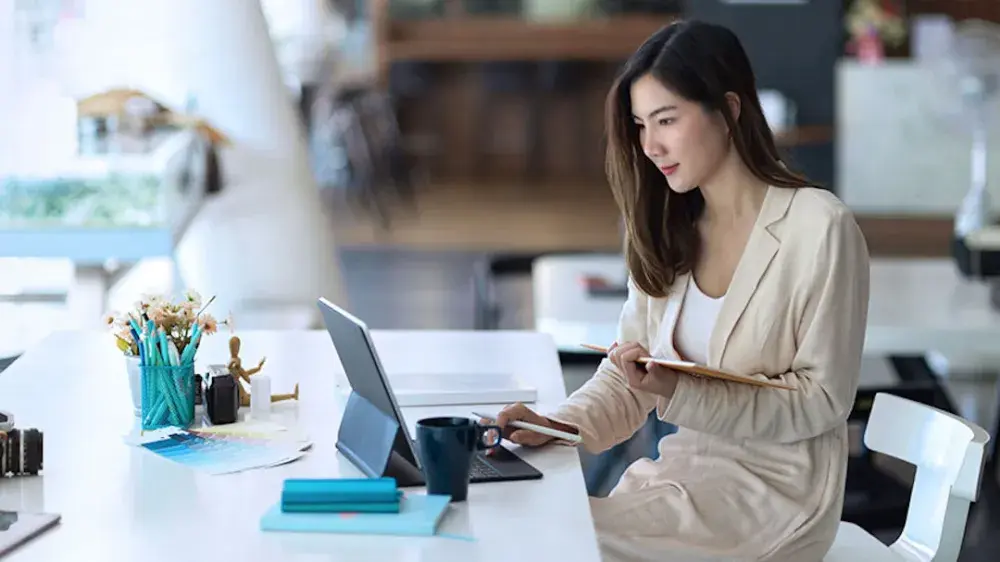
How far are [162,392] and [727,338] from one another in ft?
2.71

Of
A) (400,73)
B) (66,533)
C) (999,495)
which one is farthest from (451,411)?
(400,73)

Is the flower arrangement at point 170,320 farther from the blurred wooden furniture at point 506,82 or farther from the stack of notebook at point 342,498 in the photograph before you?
the blurred wooden furniture at point 506,82

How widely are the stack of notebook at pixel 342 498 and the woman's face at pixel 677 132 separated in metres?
0.75

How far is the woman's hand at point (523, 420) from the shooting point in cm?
193

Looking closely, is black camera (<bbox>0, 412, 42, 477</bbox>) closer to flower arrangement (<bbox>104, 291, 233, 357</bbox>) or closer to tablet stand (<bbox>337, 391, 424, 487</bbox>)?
flower arrangement (<bbox>104, 291, 233, 357</bbox>)

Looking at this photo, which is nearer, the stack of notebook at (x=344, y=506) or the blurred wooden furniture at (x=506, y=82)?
the stack of notebook at (x=344, y=506)

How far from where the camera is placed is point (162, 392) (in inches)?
78.8

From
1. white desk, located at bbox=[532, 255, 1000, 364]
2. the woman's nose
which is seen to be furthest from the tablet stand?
white desk, located at bbox=[532, 255, 1000, 364]

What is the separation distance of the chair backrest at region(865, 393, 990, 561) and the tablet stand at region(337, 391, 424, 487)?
2.66 feet

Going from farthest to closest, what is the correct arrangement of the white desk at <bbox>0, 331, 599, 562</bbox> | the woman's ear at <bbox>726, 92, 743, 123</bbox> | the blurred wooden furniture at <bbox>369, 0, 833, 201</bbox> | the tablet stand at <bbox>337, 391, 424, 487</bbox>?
the blurred wooden furniture at <bbox>369, 0, 833, 201</bbox>, the woman's ear at <bbox>726, 92, 743, 123</bbox>, the tablet stand at <bbox>337, 391, 424, 487</bbox>, the white desk at <bbox>0, 331, 599, 562</bbox>

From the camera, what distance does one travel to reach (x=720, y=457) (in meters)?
2.15

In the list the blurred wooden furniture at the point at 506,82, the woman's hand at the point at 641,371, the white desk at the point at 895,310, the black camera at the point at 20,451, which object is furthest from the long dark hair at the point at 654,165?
the blurred wooden furniture at the point at 506,82

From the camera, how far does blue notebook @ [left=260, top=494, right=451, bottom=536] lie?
156 centimetres

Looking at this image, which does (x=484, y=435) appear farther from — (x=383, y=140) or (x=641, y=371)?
(x=383, y=140)
